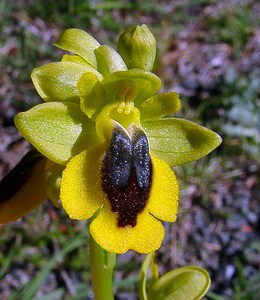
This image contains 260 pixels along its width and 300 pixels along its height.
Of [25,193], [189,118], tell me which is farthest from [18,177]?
[189,118]

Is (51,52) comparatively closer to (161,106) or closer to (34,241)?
(34,241)

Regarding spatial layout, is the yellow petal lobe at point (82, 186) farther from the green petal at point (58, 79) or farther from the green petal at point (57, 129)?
the green petal at point (58, 79)

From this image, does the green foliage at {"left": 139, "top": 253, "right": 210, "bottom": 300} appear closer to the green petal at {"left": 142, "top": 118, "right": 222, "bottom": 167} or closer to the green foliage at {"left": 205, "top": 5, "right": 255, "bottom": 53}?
the green petal at {"left": 142, "top": 118, "right": 222, "bottom": 167}

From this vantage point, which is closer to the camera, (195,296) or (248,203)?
(195,296)

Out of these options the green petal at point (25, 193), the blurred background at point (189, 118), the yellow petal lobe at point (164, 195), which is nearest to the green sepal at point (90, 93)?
the yellow petal lobe at point (164, 195)

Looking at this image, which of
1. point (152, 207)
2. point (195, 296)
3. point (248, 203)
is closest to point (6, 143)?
point (248, 203)

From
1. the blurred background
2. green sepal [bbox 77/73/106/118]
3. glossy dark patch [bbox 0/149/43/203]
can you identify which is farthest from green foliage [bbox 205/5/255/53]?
green sepal [bbox 77/73/106/118]
